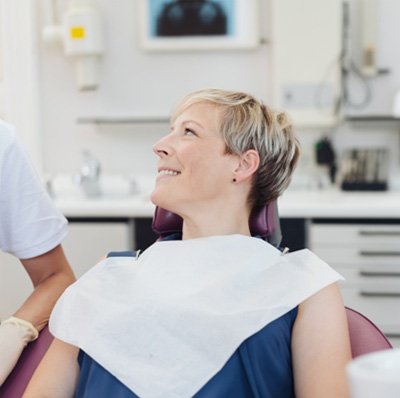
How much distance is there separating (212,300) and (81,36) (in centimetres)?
235

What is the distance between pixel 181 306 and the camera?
1584mm

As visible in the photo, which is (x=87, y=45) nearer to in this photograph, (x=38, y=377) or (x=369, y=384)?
(x=38, y=377)

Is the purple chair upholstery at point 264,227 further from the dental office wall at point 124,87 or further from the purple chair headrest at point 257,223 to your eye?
the dental office wall at point 124,87

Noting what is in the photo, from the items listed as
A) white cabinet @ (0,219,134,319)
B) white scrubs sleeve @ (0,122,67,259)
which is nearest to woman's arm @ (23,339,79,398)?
white scrubs sleeve @ (0,122,67,259)

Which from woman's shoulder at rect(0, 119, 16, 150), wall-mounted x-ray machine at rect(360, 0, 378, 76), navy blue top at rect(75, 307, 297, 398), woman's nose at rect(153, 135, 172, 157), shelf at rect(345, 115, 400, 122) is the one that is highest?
wall-mounted x-ray machine at rect(360, 0, 378, 76)

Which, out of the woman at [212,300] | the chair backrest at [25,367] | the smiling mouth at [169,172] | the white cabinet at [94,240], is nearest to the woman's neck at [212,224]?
the woman at [212,300]

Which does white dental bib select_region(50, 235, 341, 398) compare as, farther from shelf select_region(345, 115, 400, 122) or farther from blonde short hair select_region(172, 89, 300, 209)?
shelf select_region(345, 115, 400, 122)

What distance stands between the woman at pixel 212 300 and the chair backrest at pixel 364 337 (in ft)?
0.28

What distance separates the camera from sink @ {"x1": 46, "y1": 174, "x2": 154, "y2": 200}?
149 inches

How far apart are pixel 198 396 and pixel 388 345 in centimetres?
41

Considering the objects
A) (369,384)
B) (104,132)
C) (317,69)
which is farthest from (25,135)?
(369,384)

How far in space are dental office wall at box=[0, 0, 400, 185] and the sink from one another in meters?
0.05

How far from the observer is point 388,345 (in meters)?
1.55

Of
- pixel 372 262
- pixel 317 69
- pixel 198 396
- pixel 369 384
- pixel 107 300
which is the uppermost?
pixel 317 69
